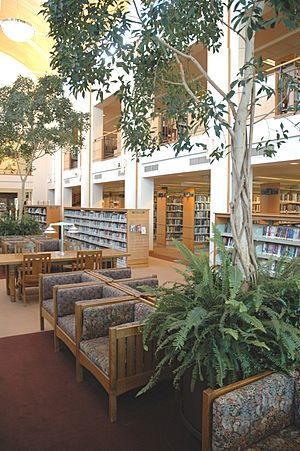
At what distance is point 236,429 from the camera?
5.93ft

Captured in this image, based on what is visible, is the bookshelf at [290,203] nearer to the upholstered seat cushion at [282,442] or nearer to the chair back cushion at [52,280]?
the chair back cushion at [52,280]

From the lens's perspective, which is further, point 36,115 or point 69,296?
point 36,115

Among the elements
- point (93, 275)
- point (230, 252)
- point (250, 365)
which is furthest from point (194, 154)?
point (250, 365)

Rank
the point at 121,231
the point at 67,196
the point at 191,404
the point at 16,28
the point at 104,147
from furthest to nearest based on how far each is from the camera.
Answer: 1. the point at 67,196
2. the point at 104,147
3. the point at 16,28
4. the point at 121,231
5. the point at 191,404

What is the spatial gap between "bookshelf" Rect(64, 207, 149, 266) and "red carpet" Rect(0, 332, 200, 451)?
5.47m

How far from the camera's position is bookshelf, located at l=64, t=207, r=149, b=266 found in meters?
9.79

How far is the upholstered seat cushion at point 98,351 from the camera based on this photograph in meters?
2.78

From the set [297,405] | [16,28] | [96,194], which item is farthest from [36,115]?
[297,405]

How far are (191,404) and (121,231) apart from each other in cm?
781

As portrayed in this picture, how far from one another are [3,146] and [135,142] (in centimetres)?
898

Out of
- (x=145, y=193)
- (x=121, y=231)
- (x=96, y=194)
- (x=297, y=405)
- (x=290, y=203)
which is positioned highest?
(x=96, y=194)

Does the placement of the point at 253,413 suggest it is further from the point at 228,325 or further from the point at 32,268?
the point at 32,268

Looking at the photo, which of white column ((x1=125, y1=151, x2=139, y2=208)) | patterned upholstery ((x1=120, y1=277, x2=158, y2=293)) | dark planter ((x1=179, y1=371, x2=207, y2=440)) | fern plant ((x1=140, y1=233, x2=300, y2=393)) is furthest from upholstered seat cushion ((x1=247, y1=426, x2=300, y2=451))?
white column ((x1=125, y1=151, x2=139, y2=208))

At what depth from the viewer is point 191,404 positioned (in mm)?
2480
